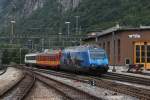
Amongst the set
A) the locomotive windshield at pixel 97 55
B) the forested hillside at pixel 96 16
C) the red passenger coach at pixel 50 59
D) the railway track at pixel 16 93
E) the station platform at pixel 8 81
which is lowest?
the station platform at pixel 8 81

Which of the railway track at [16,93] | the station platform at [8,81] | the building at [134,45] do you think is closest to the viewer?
the railway track at [16,93]

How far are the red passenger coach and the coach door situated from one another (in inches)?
441

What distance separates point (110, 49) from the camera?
260ft

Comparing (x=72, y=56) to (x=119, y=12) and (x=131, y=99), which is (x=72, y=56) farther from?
(x=119, y=12)

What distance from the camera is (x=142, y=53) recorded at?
70438mm

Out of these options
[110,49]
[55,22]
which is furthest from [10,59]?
[110,49]

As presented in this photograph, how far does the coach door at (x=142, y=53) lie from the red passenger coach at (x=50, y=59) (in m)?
11.2

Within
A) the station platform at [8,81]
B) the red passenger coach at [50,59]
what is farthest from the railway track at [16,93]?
the red passenger coach at [50,59]

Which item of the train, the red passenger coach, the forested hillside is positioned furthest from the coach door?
the forested hillside

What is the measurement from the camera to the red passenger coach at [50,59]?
66450 mm

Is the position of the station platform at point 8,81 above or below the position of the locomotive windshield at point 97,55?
below

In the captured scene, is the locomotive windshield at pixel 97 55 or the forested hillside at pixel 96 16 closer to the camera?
the locomotive windshield at pixel 97 55

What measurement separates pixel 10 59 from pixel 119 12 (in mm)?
36317

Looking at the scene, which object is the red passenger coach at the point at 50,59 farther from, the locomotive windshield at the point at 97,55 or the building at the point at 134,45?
the locomotive windshield at the point at 97,55
